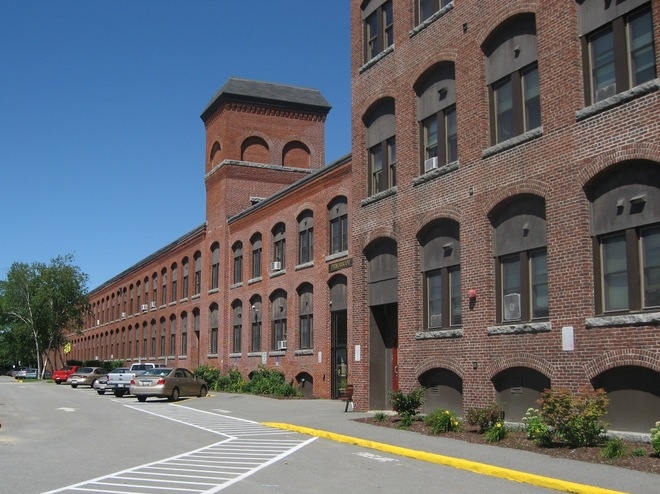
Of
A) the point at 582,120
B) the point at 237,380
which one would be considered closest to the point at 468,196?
the point at 582,120

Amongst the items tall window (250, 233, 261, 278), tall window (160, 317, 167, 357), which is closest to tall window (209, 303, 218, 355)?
tall window (250, 233, 261, 278)

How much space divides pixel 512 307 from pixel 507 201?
258cm

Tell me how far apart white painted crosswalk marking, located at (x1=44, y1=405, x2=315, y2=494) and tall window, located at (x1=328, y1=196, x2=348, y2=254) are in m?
14.3

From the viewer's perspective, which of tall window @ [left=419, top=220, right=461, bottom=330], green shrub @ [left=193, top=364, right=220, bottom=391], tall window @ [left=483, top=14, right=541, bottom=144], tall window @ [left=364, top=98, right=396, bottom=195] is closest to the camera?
tall window @ [left=483, top=14, right=541, bottom=144]

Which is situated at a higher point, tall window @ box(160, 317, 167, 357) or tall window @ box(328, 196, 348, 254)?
tall window @ box(328, 196, 348, 254)

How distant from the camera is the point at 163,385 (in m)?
34.2

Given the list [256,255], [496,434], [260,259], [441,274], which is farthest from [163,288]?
[496,434]

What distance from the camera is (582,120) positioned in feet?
55.6

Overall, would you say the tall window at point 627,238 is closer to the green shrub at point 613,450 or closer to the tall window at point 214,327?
the green shrub at point 613,450

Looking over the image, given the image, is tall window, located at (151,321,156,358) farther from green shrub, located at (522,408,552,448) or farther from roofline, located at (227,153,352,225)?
green shrub, located at (522,408,552,448)

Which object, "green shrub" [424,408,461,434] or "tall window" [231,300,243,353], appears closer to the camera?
"green shrub" [424,408,461,434]

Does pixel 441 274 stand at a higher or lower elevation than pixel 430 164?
lower

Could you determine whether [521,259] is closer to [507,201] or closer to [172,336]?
Result: [507,201]

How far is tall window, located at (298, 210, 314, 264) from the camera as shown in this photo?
124ft
